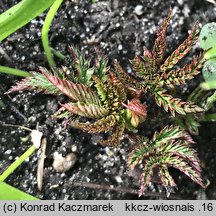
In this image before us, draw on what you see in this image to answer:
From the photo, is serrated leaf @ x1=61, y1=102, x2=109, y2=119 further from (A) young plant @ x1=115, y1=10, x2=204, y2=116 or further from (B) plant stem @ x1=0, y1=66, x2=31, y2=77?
(B) plant stem @ x1=0, y1=66, x2=31, y2=77

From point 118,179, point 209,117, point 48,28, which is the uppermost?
point 48,28

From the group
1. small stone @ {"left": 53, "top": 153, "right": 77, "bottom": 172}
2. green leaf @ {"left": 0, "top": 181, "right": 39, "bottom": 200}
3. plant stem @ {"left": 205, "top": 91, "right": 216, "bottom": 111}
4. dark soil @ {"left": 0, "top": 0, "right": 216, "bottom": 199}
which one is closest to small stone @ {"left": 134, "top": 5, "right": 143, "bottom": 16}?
dark soil @ {"left": 0, "top": 0, "right": 216, "bottom": 199}

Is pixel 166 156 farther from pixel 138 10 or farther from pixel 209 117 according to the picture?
pixel 138 10

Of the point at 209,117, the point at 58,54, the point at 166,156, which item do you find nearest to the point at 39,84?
the point at 58,54

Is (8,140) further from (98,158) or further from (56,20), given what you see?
(56,20)

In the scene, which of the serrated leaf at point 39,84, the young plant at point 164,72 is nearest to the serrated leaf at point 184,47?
the young plant at point 164,72

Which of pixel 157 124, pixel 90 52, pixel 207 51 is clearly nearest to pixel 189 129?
pixel 157 124

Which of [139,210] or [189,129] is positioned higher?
[189,129]

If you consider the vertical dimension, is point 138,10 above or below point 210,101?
above
